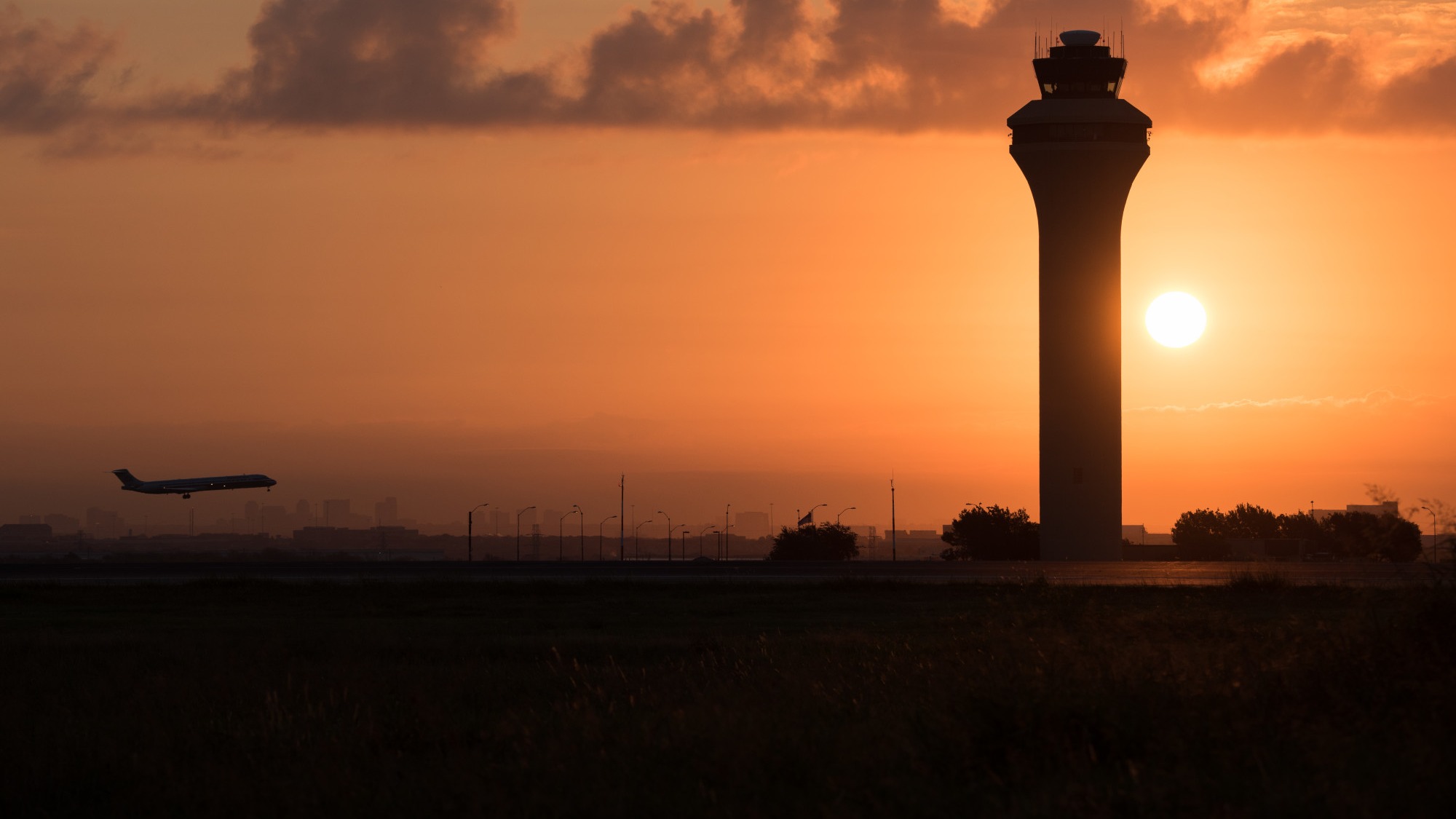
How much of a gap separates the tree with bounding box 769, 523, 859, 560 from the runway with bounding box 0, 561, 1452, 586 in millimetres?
27503

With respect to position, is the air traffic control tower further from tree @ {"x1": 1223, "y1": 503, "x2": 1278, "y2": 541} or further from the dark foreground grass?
the dark foreground grass

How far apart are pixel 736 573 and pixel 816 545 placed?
179 ft

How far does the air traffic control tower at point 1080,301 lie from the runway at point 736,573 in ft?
31.2

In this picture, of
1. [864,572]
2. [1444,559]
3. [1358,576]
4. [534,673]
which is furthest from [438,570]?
[1444,559]

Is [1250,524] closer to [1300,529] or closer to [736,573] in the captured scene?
[1300,529]

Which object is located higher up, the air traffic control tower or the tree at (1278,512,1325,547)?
the air traffic control tower

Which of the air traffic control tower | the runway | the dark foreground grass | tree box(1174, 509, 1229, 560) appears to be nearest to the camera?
the dark foreground grass

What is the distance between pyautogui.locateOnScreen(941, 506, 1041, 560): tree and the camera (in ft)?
416

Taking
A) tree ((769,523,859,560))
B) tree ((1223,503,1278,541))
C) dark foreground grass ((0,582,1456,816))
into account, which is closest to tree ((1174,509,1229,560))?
tree ((1223,503,1278,541))

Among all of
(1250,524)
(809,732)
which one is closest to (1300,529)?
(1250,524)

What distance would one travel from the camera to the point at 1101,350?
115m

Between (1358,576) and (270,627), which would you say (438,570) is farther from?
(1358,576)

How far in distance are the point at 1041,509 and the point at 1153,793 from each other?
351 feet

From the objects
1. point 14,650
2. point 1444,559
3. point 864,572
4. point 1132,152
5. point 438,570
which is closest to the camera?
point 1444,559
